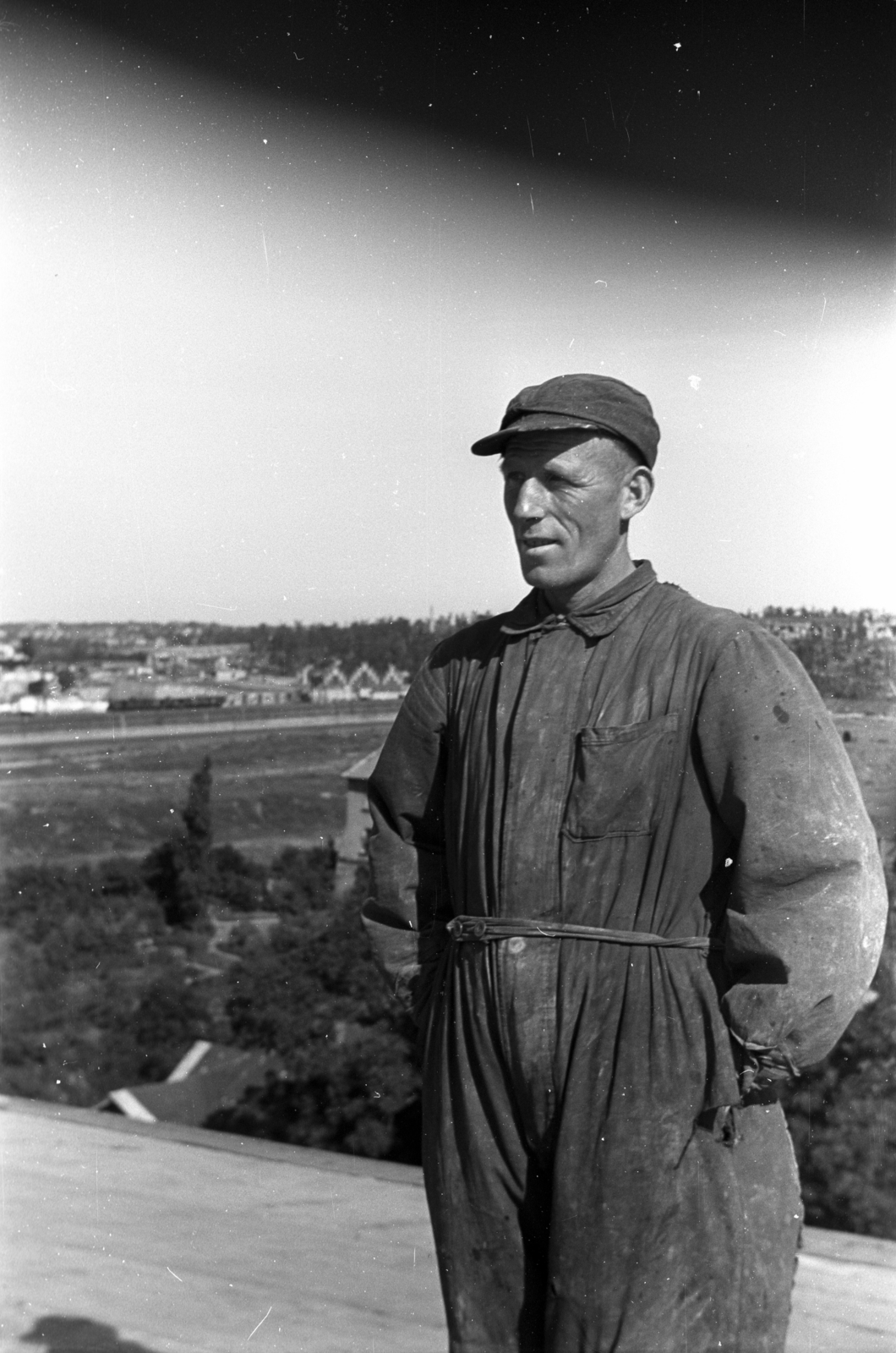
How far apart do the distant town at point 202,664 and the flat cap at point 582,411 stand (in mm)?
7699

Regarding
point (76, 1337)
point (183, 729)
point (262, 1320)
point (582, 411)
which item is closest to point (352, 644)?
point (183, 729)

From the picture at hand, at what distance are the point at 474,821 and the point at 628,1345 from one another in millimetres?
836

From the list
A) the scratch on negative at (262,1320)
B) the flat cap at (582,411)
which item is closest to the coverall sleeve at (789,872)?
the flat cap at (582,411)

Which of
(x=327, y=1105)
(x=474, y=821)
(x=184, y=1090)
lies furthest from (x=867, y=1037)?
(x=474, y=821)

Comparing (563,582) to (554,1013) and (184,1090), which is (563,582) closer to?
(554,1013)

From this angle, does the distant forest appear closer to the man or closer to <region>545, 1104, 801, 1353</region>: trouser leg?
the man

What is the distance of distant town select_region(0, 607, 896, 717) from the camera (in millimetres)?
11633

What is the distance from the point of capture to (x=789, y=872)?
257cm

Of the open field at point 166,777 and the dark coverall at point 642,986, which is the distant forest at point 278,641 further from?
the dark coverall at point 642,986

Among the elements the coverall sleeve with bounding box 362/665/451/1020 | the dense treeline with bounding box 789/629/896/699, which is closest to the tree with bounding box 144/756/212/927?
the dense treeline with bounding box 789/629/896/699

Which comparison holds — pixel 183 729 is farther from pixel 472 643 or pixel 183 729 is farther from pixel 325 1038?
pixel 472 643

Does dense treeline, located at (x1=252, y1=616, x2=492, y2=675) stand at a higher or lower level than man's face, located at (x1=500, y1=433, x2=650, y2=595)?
lower

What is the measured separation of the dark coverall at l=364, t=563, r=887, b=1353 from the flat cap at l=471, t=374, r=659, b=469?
245 millimetres

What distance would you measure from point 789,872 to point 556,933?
379 mm
